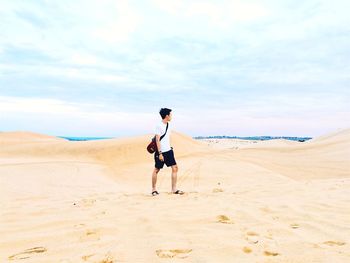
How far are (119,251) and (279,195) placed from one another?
421 cm

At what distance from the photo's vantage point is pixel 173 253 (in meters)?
3.02

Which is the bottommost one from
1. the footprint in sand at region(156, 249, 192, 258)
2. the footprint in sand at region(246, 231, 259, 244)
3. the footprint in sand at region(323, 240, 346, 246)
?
the footprint in sand at region(156, 249, 192, 258)

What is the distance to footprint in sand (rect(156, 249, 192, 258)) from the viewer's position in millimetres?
2947

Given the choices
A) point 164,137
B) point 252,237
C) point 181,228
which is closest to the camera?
point 252,237

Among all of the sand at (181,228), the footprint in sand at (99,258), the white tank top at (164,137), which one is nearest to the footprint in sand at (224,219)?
the sand at (181,228)

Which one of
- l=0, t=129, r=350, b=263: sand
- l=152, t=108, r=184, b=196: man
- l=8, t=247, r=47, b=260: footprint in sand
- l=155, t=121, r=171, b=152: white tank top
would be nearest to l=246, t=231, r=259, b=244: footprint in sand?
l=0, t=129, r=350, b=263: sand

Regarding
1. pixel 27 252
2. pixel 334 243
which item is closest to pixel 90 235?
pixel 27 252

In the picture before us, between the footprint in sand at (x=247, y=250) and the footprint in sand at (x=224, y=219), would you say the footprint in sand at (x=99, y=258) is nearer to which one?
the footprint in sand at (x=247, y=250)

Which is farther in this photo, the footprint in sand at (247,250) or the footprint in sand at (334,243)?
the footprint in sand at (334,243)

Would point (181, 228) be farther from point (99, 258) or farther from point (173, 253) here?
point (99, 258)

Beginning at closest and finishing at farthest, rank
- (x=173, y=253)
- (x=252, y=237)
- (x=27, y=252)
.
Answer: (x=173, y=253)
(x=27, y=252)
(x=252, y=237)

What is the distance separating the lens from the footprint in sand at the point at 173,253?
2.95 meters

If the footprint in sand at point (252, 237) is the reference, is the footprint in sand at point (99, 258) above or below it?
below

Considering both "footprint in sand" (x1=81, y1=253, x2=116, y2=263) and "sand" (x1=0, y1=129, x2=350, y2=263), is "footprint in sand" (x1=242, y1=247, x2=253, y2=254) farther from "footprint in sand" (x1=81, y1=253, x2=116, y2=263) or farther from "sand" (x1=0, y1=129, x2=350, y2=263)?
"footprint in sand" (x1=81, y1=253, x2=116, y2=263)
